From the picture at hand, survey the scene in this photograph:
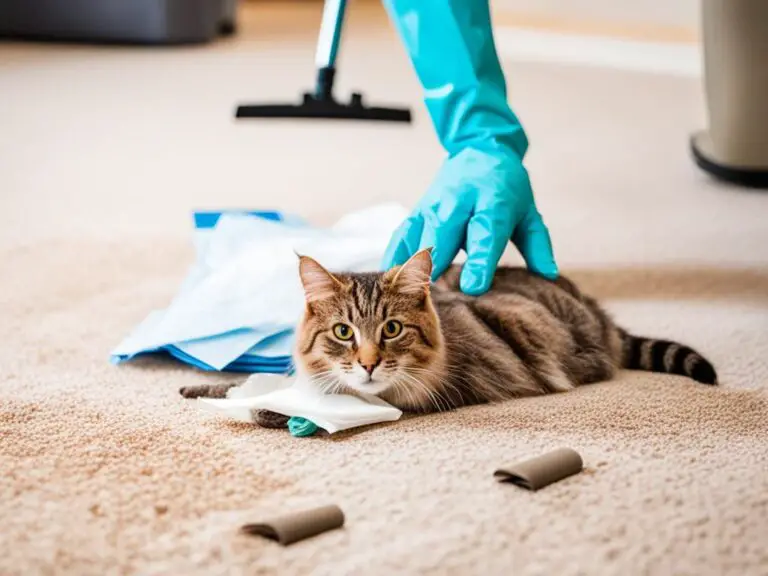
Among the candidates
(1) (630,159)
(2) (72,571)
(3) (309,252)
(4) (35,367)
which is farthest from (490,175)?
(1) (630,159)

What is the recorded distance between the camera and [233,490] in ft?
3.47

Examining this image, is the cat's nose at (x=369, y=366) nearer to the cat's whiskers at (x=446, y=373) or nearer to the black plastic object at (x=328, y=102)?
the cat's whiskers at (x=446, y=373)

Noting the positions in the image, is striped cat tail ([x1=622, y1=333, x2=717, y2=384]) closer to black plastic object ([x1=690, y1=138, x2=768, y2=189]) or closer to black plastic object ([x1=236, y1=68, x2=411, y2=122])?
black plastic object ([x1=236, y1=68, x2=411, y2=122])

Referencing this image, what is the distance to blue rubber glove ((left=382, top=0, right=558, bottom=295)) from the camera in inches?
62.3

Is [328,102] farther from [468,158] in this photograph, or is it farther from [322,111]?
[468,158]

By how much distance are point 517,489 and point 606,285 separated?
938 mm

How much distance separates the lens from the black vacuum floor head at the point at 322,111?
2.10 metres

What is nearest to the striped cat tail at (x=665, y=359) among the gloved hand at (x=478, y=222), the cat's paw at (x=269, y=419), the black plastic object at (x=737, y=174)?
the gloved hand at (x=478, y=222)

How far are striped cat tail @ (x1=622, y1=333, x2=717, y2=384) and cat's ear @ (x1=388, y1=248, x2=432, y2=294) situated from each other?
0.41 meters

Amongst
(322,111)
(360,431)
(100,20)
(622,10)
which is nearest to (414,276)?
(360,431)

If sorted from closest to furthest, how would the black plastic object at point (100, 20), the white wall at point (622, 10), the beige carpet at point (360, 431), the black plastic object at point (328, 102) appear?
the beige carpet at point (360, 431)
the black plastic object at point (328, 102)
the black plastic object at point (100, 20)
the white wall at point (622, 10)

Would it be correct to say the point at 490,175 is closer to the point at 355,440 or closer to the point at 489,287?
the point at 489,287

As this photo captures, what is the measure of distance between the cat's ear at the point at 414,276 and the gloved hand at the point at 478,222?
24 centimetres

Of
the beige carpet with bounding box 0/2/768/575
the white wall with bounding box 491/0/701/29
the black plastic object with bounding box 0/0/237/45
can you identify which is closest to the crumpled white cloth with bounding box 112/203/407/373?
the beige carpet with bounding box 0/2/768/575
